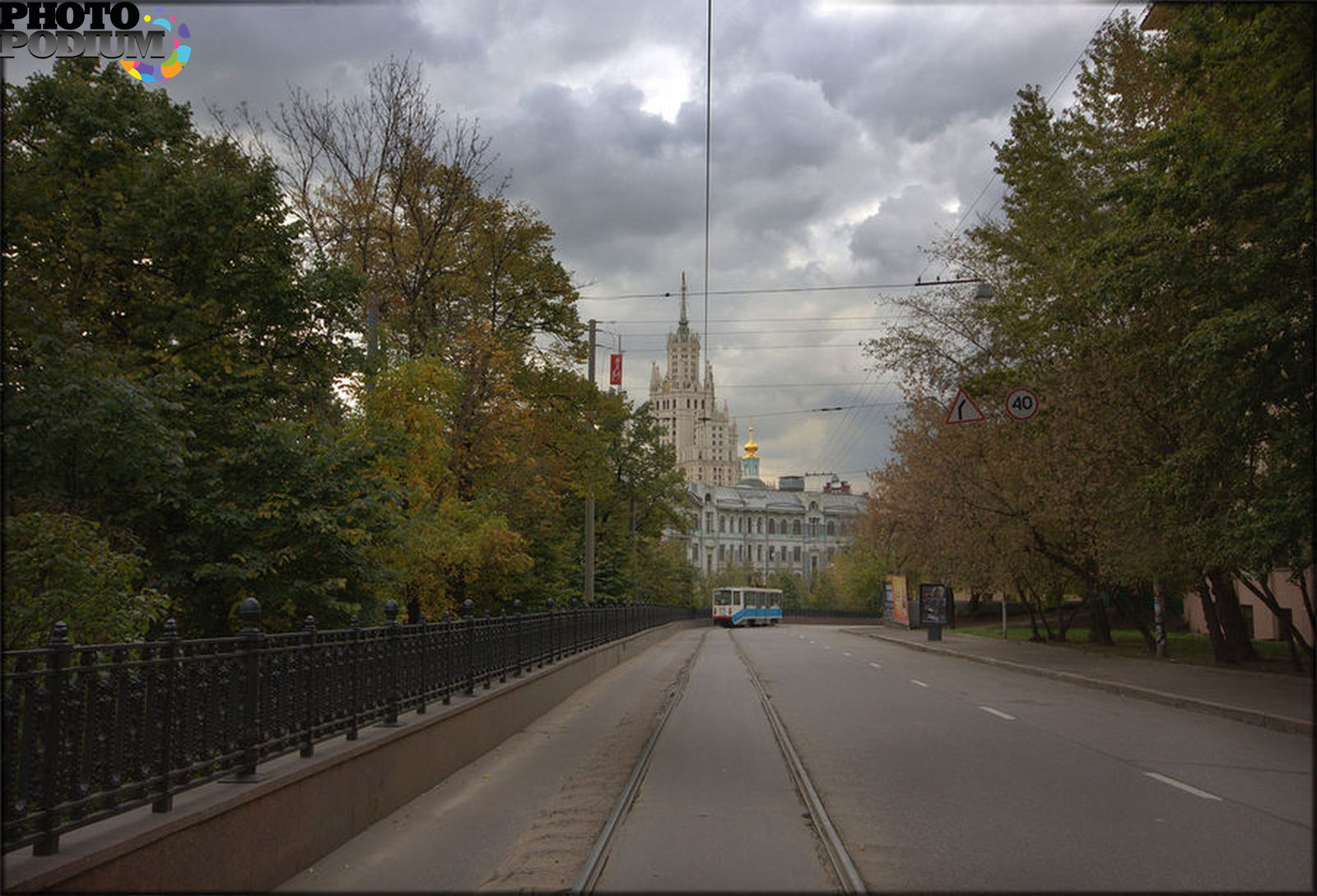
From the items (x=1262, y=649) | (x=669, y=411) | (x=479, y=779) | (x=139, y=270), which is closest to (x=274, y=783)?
(x=479, y=779)

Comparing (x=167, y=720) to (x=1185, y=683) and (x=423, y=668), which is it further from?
(x=1185, y=683)

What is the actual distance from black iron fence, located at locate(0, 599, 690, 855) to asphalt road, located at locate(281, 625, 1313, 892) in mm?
934

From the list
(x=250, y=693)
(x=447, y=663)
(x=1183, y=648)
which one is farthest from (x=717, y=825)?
(x=1183, y=648)

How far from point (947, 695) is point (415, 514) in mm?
10618

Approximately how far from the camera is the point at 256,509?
14430 millimetres

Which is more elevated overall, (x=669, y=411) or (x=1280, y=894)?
(x=669, y=411)

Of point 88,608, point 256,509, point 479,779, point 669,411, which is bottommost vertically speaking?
point 479,779

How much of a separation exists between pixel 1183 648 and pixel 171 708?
31910mm

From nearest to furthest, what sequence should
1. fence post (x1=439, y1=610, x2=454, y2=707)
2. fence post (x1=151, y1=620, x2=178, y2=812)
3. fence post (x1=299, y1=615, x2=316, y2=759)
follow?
fence post (x1=151, y1=620, x2=178, y2=812) < fence post (x1=299, y1=615, x2=316, y2=759) < fence post (x1=439, y1=610, x2=454, y2=707)

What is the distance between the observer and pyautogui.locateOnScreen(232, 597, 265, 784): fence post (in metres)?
6.43

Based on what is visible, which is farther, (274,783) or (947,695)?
(947,695)

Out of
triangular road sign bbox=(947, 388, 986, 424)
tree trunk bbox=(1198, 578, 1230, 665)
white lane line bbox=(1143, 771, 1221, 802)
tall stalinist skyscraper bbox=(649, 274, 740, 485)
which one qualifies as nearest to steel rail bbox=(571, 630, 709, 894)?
white lane line bbox=(1143, 771, 1221, 802)

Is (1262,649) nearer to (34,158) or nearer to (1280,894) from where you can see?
(1280,894)

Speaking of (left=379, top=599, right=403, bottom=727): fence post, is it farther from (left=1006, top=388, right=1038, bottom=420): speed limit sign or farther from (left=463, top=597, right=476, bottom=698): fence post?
(left=1006, top=388, right=1038, bottom=420): speed limit sign
